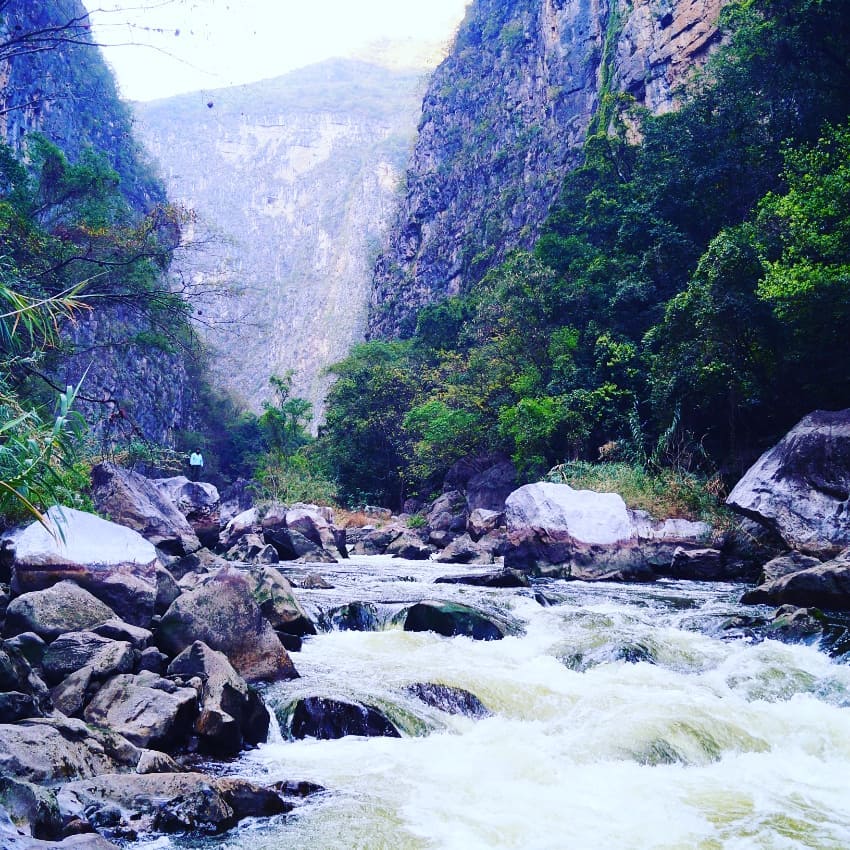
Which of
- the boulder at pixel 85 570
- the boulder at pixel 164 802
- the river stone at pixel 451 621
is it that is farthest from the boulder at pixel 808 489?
the boulder at pixel 164 802

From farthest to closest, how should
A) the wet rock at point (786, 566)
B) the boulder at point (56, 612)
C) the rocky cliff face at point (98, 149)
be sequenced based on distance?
1. the rocky cliff face at point (98, 149)
2. the wet rock at point (786, 566)
3. the boulder at point (56, 612)

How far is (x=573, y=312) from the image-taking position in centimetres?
2548

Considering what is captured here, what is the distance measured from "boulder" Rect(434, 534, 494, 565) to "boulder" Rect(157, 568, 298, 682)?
11.8m

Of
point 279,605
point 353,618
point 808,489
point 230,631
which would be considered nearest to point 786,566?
point 808,489

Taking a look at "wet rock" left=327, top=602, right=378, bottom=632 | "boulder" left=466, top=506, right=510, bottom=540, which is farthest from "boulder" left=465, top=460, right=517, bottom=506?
"wet rock" left=327, top=602, right=378, bottom=632

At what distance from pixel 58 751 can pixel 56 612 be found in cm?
256

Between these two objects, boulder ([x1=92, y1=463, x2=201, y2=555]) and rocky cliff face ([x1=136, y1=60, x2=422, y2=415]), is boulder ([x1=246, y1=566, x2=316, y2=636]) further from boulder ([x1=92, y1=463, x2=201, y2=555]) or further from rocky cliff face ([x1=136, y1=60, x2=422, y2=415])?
rocky cliff face ([x1=136, y1=60, x2=422, y2=415])

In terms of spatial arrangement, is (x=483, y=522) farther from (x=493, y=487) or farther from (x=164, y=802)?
(x=164, y=802)

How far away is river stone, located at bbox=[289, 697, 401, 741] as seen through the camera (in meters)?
5.88

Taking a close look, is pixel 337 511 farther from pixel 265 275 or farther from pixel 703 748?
pixel 265 275

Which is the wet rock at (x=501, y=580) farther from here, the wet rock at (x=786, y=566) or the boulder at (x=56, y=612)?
the boulder at (x=56, y=612)

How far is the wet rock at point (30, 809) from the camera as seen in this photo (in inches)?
137

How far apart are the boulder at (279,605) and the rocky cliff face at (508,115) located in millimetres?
31527

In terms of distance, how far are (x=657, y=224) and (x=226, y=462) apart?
42910 mm
